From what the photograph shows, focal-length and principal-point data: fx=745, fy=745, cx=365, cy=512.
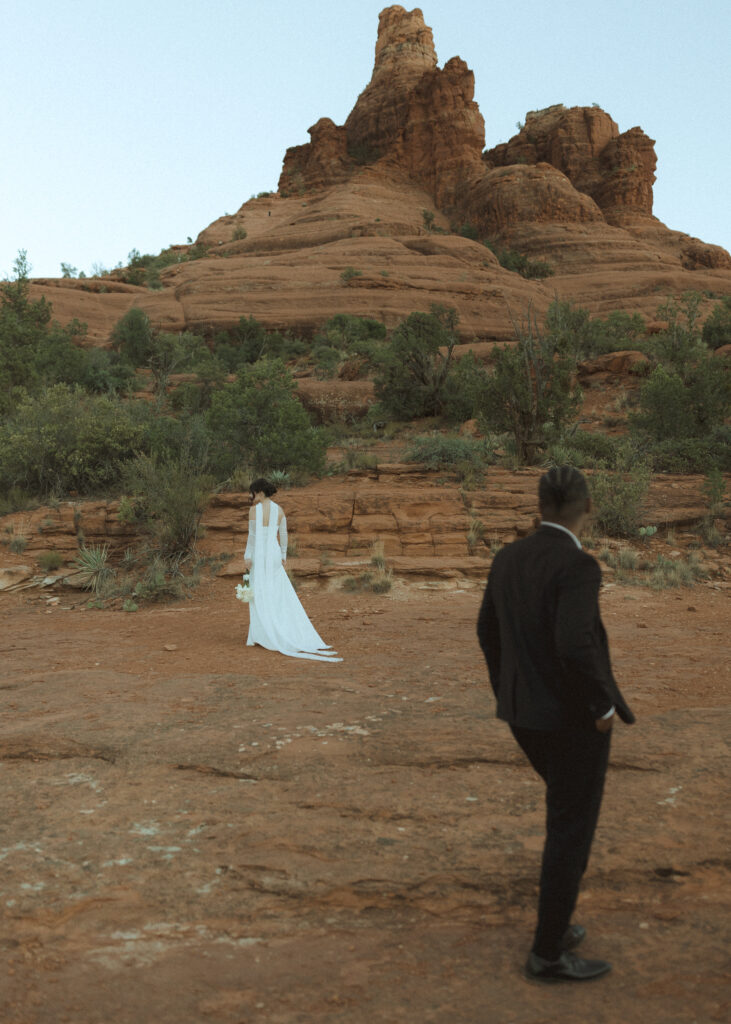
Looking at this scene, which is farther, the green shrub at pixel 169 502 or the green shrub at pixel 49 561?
the green shrub at pixel 169 502

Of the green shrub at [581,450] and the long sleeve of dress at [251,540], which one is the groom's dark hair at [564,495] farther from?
the green shrub at [581,450]

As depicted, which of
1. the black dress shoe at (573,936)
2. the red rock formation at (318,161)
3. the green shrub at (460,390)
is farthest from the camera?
the red rock formation at (318,161)

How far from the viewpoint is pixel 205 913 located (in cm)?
Result: 281

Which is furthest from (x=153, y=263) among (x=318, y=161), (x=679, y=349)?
(x=679, y=349)

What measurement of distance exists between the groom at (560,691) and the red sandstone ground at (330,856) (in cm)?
19

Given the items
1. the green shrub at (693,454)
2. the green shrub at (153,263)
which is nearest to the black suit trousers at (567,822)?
the green shrub at (693,454)

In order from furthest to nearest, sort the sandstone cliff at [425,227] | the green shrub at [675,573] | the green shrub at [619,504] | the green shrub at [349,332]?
the sandstone cliff at [425,227] < the green shrub at [349,332] < the green shrub at [619,504] < the green shrub at [675,573]

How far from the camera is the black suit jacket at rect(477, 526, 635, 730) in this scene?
241 cm

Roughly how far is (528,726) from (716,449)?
13526mm

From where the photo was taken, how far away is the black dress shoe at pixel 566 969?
236cm

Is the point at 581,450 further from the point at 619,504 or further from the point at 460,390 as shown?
the point at 460,390

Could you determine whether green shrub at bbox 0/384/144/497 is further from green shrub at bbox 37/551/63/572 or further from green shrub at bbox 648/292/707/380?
green shrub at bbox 648/292/707/380

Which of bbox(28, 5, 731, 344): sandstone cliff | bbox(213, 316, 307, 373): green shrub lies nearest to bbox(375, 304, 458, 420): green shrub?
bbox(213, 316, 307, 373): green shrub

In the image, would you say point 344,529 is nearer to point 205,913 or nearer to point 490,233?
point 205,913
